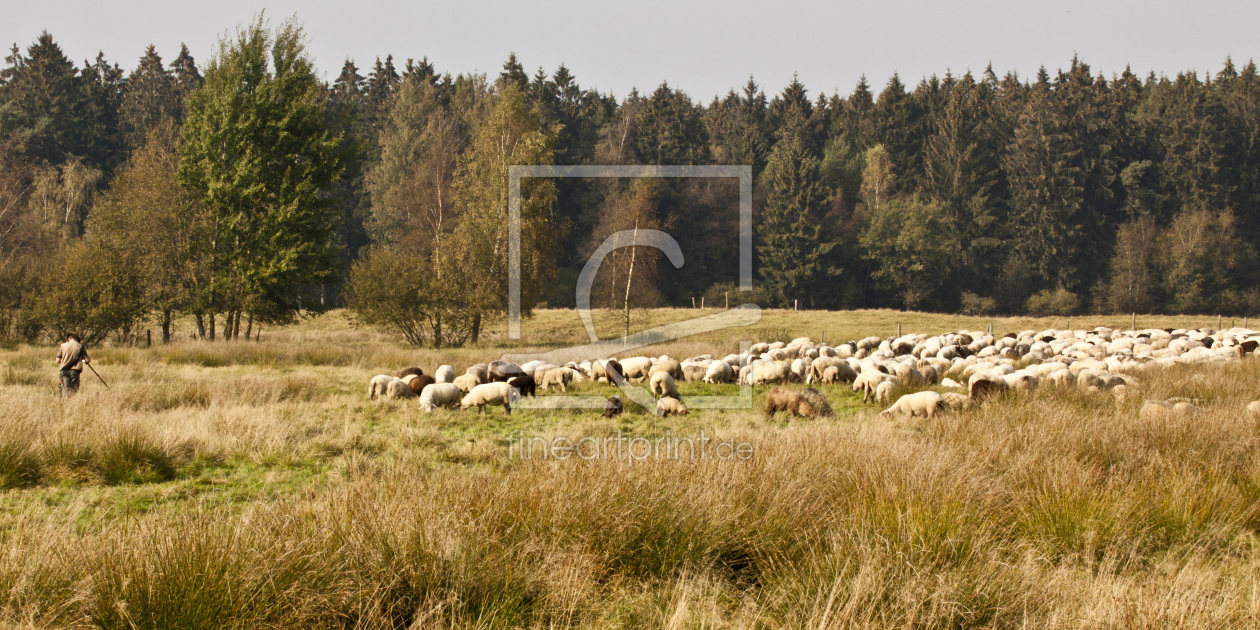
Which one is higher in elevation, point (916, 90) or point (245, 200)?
point (916, 90)

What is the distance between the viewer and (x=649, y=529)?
5.20m

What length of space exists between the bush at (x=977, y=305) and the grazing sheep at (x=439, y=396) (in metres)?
56.1

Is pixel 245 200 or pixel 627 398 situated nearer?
pixel 627 398

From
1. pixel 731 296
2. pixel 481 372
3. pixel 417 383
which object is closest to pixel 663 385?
pixel 481 372

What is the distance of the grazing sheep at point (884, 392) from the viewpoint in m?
14.7

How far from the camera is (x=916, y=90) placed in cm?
7888

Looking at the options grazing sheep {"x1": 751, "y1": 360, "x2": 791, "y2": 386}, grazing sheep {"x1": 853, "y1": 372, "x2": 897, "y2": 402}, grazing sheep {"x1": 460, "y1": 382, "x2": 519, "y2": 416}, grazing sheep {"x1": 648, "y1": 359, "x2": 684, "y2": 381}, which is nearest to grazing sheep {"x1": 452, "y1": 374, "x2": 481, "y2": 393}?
grazing sheep {"x1": 460, "y1": 382, "x2": 519, "y2": 416}

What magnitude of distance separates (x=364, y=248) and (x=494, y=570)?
56865mm

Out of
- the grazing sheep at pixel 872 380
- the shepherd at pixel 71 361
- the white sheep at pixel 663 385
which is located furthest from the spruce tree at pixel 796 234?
the shepherd at pixel 71 361

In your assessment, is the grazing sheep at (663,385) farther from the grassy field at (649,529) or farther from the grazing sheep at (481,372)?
the grassy field at (649,529)

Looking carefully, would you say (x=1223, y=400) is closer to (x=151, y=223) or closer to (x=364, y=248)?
(x=151, y=223)

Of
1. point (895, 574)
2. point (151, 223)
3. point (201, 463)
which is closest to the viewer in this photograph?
point (895, 574)

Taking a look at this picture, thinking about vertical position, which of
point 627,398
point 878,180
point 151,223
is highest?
point 878,180

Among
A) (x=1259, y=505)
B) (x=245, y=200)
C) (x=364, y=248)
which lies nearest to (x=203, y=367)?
(x=245, y=200)
